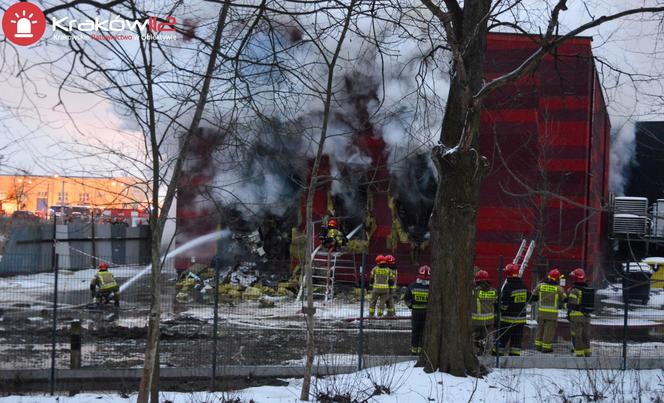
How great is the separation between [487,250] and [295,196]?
6.87m

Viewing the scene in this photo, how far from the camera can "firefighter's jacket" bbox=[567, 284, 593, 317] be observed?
10.4m

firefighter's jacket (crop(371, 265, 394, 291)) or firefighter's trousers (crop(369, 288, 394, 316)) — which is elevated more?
firefighter's jacket (crop(371, 265, 394, 291))

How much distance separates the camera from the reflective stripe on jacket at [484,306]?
32.6 feet

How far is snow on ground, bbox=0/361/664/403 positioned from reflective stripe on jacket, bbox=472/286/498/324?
154 cm

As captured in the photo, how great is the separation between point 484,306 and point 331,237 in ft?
29.6

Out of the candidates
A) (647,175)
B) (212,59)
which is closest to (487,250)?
(212,59)

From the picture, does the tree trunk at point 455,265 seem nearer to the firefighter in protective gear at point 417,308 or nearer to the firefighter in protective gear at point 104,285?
the firefighter in protective gear at point 417,308

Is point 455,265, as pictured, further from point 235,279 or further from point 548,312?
point 235,279

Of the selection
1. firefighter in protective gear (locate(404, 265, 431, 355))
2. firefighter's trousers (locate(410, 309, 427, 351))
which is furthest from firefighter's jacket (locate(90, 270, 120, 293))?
firefighter's trousers (locate(410, 309, 427, 351))

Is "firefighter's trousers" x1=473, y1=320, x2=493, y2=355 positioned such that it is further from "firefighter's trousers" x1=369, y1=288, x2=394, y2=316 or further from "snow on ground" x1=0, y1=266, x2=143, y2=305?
"snow on ground" x1=0, y1=266, x2=143, y2=305

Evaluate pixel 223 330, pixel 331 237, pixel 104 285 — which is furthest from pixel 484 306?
pixel 331 237

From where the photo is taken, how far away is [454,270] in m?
8.07

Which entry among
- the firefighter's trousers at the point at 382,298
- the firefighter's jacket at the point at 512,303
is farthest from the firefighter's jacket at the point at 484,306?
the firefighter's trousers at the point at 382,298

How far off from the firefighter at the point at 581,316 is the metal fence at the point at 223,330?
34 cm
